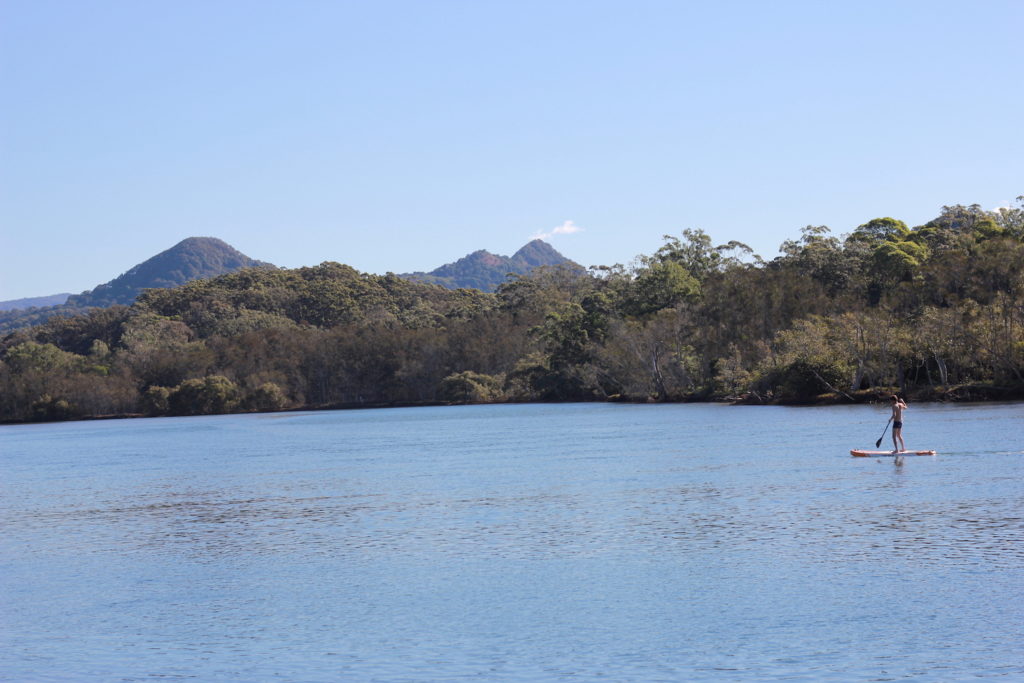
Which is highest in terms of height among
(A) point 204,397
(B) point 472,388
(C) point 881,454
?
(B) point 472,388

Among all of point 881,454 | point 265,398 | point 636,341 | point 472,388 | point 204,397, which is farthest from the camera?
point 265,398

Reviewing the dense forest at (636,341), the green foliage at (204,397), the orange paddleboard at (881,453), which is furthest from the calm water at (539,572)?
the green foliage at (204,397)

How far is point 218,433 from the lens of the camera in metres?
93.6

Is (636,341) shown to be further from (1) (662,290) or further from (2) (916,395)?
(2) (916,395)

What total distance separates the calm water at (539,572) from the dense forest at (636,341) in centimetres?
4156

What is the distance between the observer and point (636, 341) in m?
121

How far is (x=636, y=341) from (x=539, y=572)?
10014cm

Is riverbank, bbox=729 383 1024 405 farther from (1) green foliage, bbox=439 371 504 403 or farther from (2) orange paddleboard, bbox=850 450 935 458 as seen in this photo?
(1) green foliage, bbox=439 371 504 403

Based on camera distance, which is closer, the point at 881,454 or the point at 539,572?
the point at 539,572

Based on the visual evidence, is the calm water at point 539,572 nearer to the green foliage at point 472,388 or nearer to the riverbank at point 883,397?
the riverbank at point 883,397

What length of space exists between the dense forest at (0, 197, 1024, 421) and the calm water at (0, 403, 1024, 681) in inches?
1636

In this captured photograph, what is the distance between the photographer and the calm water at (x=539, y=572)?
1570 centimetres

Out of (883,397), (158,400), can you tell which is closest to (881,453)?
(883,397)

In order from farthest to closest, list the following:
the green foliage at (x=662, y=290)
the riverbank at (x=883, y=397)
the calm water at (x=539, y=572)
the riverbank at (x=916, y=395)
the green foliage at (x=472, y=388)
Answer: the green foliage at (x=472, y=388) < the green foliage at (x=662, y=290) < the riverbank at (x=883, y=397) < the riverbank at (x=916, y=395) < the calm water at (x=539, y=572)
